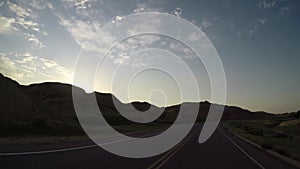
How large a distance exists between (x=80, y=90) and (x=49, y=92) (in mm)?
→ 21925

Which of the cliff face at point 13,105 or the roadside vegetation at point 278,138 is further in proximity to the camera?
the cliff face at point 13,105

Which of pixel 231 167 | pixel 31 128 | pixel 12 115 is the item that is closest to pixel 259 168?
pixel 231 167

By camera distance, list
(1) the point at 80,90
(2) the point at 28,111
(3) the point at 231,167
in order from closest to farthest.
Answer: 1. (3) the point at 231,167
2. (2) the point at 28,111
3. (1) the point at 80,90

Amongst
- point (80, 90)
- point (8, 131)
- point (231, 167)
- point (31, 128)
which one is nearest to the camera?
point (231, 167)

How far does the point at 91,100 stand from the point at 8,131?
330ft

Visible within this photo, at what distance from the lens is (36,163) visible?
33.7 ft

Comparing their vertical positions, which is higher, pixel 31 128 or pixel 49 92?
pixel 49 92

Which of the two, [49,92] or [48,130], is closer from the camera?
[48,130]

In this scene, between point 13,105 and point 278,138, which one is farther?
point 13,105

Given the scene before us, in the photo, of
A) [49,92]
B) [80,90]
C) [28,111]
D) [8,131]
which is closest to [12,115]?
[28,111]

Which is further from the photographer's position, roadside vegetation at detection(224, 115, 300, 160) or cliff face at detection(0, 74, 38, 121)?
cliff face at detection(0, 74, 38, 121)

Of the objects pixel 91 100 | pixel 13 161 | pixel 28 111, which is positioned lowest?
pixel 13 161

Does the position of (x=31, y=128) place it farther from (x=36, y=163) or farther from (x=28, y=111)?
(x=36, y=163)

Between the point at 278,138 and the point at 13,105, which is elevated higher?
the point at 13,105
